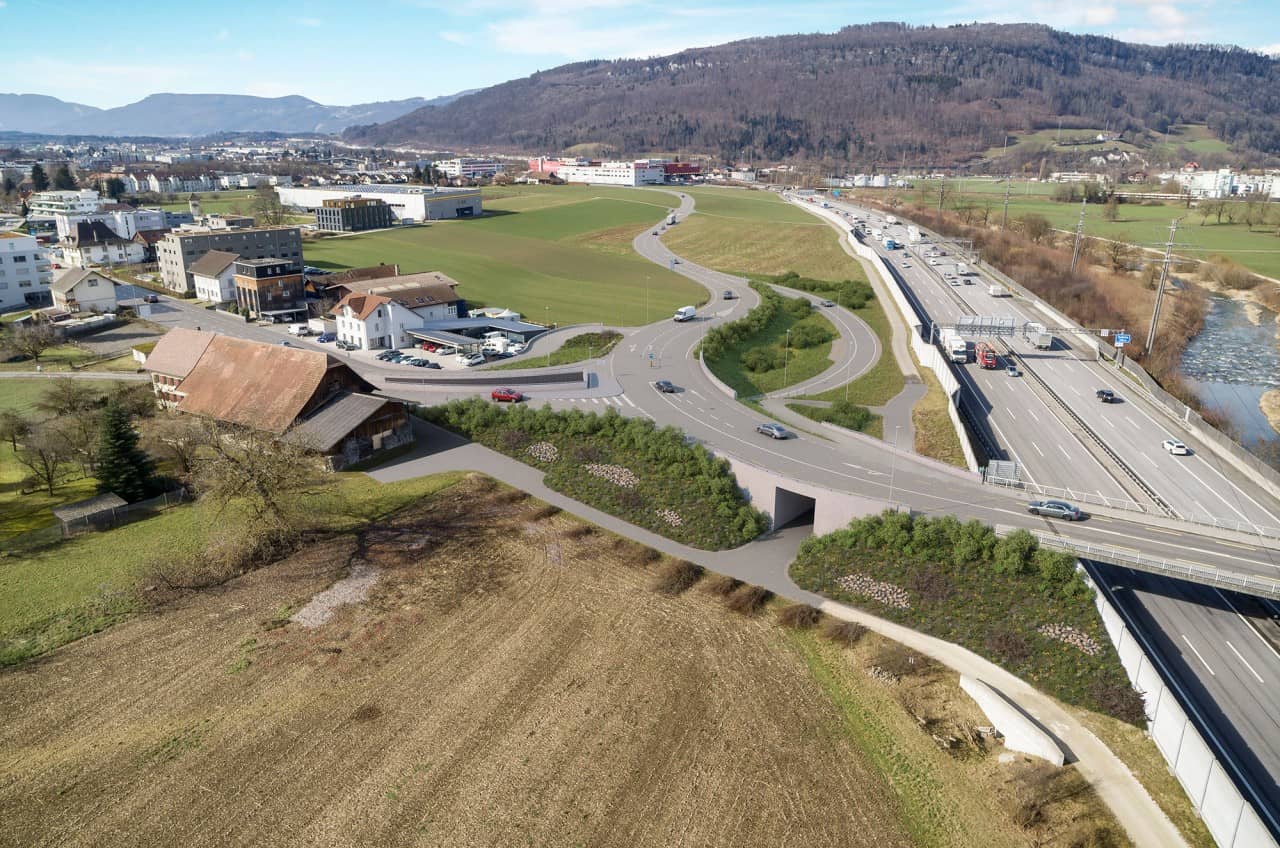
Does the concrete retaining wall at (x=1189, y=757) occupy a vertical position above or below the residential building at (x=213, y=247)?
below

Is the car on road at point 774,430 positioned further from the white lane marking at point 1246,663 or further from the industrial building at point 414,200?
the industrial building at point 414,200

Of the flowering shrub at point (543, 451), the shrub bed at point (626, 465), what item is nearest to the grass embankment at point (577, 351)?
the shrub bed at point (626, 465)

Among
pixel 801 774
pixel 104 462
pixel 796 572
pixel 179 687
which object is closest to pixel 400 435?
pixel 104 462

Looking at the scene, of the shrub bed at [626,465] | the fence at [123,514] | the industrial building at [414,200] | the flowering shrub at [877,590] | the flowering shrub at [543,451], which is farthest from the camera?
the industrial building at [414,200]

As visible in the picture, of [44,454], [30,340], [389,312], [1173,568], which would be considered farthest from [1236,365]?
[30,340]

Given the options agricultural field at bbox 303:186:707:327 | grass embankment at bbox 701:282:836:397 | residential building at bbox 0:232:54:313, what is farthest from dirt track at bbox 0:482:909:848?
residential building at bbox 0:232:54:313

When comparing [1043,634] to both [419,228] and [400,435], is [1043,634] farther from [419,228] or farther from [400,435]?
[419,228]
